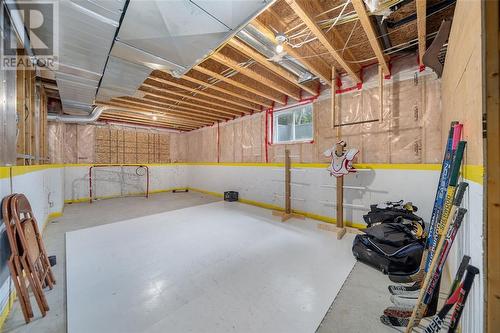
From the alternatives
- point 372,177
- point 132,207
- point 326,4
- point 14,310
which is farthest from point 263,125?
point 14,310

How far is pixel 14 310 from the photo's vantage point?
1.51 meters

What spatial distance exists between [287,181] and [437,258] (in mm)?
2862

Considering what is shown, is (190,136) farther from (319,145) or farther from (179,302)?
(179,302)

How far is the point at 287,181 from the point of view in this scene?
13.0 ft

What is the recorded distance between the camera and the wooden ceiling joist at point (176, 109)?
433 centimetres

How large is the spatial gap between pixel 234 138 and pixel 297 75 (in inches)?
117

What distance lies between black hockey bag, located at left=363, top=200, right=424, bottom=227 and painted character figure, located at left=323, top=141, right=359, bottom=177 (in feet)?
2.15

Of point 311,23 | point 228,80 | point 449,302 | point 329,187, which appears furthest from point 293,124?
point 449,302

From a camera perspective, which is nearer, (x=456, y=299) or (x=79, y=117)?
(x=456, y=299)

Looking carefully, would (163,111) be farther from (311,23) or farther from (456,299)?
(456,299)

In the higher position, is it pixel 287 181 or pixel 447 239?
pixel 287 181

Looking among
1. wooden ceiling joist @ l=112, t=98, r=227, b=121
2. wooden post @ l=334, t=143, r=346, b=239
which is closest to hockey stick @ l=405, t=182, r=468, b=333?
wooden post @ l=334, t=143, r=346, b=239

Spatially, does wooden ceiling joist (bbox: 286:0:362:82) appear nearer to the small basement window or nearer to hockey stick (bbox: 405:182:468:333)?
the small basement window

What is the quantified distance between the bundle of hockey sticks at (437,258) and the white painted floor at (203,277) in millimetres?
464
